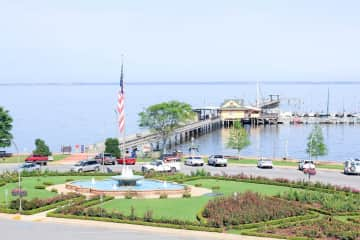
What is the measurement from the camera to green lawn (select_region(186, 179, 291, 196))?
5056cm

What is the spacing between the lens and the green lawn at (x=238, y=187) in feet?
166

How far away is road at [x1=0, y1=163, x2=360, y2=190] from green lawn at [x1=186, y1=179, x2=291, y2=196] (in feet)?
20.4

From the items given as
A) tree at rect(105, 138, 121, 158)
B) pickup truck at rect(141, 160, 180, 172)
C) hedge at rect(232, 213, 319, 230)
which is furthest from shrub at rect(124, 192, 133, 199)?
tree at rect(105, 138, 121, 158)

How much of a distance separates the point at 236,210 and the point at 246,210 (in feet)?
2.11

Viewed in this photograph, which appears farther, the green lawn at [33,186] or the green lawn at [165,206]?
the green lawn at [33,186]

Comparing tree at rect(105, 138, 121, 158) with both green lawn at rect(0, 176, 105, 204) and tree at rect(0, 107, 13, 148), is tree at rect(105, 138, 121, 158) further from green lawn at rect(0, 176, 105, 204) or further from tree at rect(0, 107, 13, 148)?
green lawn at rect(0, 176, 105, 204)

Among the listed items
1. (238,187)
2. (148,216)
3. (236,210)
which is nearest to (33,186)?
(238,187)

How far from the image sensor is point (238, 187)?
52906 millimetres

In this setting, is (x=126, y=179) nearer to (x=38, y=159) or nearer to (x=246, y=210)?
(x=246, y=210)

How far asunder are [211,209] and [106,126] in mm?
Answer: 139663

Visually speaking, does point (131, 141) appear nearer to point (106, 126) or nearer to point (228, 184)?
point (228, 184)

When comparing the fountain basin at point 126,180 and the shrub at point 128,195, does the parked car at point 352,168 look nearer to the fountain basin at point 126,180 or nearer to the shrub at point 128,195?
the fountain basin at point 126,180

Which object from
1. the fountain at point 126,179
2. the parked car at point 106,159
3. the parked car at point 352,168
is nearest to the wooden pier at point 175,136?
the parked car at point 106,159

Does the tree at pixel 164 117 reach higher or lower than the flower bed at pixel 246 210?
higher
